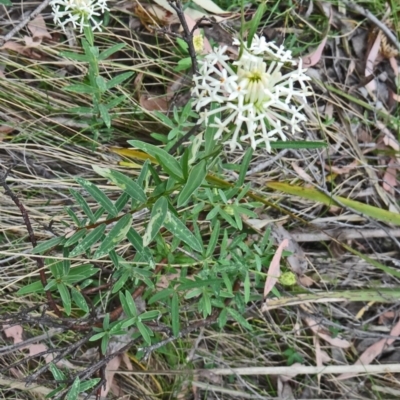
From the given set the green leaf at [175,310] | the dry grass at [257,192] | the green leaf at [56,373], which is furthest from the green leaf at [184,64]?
the green leaf at [56,373]

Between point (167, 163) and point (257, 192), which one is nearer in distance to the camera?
point (167, 163)

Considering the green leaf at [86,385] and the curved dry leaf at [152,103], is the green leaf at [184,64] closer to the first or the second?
the curved dry leaf at [152,103]

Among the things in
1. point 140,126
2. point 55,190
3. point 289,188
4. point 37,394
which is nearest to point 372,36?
point 289,188

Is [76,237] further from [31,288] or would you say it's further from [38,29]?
[38,29]

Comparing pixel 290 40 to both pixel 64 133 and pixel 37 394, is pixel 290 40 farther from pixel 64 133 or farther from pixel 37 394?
pixel 37 394

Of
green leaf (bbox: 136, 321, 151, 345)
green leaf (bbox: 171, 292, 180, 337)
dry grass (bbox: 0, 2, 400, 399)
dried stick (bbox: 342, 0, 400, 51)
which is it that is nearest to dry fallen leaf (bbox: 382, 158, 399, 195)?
dry grass (bbox: 0, 2, 400, 399)

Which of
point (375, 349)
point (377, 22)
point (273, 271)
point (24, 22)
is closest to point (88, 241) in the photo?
point (273, 271)
